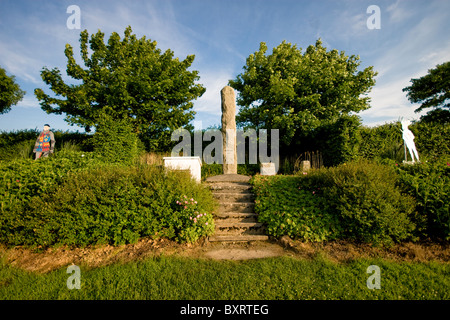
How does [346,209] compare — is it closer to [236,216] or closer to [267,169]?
[236,216]

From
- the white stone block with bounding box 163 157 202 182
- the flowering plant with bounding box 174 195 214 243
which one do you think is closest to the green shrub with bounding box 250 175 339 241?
the flowering plant with bounding box 174 195 214 243

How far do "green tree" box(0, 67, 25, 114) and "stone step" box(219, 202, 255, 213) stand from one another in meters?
20.7

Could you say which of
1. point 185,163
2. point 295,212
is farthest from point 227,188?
point 295,212

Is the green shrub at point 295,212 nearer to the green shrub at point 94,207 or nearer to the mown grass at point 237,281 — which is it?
the mown grass at point 237,281

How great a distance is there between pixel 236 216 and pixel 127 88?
1015 centimetres

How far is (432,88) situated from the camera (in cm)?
1767

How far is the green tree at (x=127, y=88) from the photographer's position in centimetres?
1038

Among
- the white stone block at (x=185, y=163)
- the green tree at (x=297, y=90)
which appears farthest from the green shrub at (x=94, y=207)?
the green tree at (x=297, y=90)

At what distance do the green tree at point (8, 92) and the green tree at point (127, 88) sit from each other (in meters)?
7.84

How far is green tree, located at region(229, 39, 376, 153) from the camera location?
11.0 metres

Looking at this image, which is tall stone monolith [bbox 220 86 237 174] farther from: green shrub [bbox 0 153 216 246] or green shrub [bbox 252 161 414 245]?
green shrub [bbox 0 153 216 246]

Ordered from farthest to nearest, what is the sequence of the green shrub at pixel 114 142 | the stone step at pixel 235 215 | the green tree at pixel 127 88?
the green tree at pixel 127 88 → the green shrub at pixel 114 142 → the stone step at pixel 235 215

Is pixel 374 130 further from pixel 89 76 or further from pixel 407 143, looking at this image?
pixel 89 76
